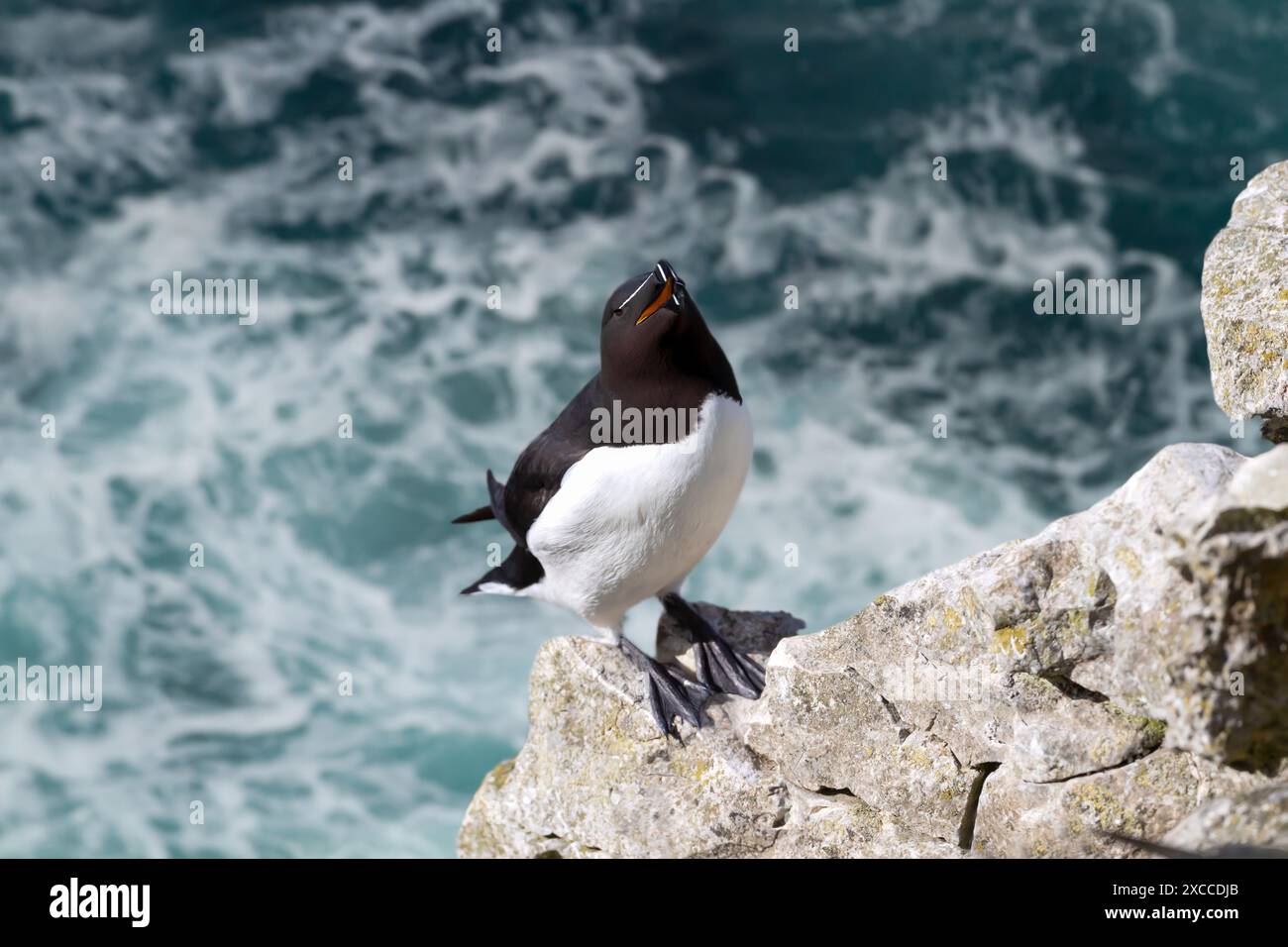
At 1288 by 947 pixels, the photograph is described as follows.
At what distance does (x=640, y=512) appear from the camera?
6.78 metres

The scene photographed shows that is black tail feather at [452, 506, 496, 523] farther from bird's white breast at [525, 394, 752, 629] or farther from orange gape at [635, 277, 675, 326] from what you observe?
orange gape at [635, 277, 675, 326]

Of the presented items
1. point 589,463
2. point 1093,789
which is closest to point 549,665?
point 589,463

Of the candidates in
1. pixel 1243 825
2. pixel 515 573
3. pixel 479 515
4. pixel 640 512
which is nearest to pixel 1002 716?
pixel 1243 825

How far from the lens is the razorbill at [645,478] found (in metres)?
6.55

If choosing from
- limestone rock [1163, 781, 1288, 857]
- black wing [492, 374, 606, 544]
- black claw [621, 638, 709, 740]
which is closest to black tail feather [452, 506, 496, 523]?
black wing [492, 374, 606, 544]

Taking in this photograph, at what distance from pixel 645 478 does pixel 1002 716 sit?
83.8 inches

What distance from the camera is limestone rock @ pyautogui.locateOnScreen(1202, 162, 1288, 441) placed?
6.01 metres

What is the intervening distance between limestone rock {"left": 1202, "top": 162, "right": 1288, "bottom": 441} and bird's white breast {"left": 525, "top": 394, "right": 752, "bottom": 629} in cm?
233

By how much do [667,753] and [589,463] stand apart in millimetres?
1551

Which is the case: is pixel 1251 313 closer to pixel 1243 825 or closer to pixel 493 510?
pixel 1243 825

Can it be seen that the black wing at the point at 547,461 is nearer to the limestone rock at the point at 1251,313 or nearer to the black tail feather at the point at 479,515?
the black tail feather at the point at 479,515

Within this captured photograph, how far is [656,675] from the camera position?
23.3ft

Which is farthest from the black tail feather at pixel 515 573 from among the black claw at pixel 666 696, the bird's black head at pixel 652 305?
the bird's black head at pixel 652 305

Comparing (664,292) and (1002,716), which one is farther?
(664,292)
